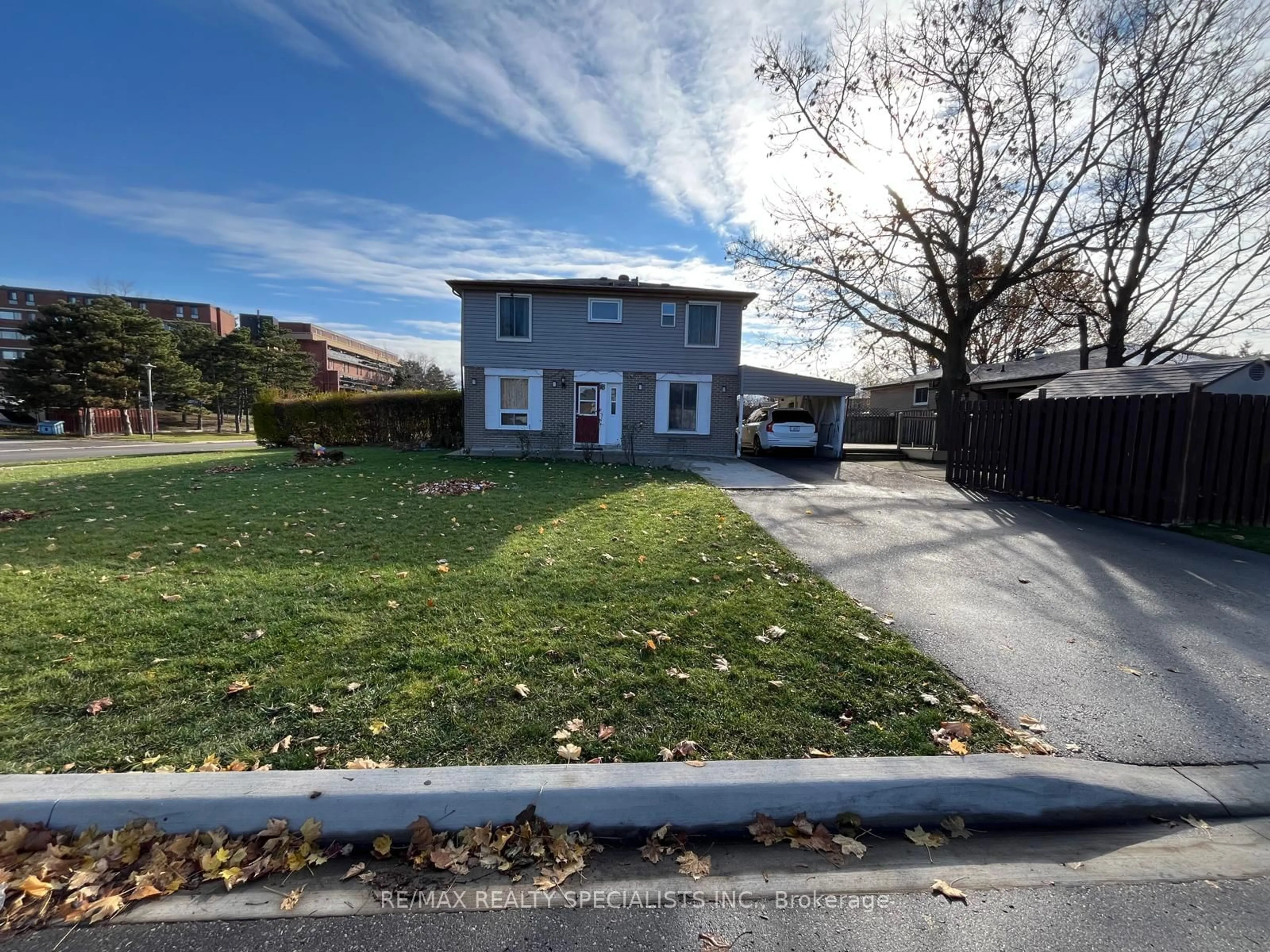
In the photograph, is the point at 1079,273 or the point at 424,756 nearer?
the point at 424,756

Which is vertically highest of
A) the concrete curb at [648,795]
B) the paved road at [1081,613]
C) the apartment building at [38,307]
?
the apartment building at [38,307]

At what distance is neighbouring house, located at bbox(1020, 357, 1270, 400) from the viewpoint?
9727 mm

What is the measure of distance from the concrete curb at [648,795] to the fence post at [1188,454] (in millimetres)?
7414

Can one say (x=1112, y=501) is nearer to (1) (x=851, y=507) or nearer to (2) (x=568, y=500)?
(1) (x=851, y=507)

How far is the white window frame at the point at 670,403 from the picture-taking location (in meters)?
19.1

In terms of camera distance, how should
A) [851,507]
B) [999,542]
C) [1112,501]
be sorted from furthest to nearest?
[851,507] → [1112,501] → [999,542]

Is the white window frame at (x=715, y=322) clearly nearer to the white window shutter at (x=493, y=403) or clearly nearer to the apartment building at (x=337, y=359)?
the white window shutter at (x=493, y=403)

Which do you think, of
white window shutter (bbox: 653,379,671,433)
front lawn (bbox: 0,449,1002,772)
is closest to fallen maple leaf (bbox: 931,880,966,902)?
front lawn (bbox: 0,449,1002,772)

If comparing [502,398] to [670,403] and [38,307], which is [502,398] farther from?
[38,307]

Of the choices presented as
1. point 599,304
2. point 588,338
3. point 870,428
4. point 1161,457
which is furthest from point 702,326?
point 870,428

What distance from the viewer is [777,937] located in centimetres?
189

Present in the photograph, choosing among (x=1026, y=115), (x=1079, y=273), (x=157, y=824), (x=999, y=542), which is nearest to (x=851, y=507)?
(x=999, y=542)

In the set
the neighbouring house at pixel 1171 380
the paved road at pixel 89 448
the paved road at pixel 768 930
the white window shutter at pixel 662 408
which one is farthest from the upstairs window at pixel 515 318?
the paved road at pixel 768 930

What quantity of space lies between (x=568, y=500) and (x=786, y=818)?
7.44 m
